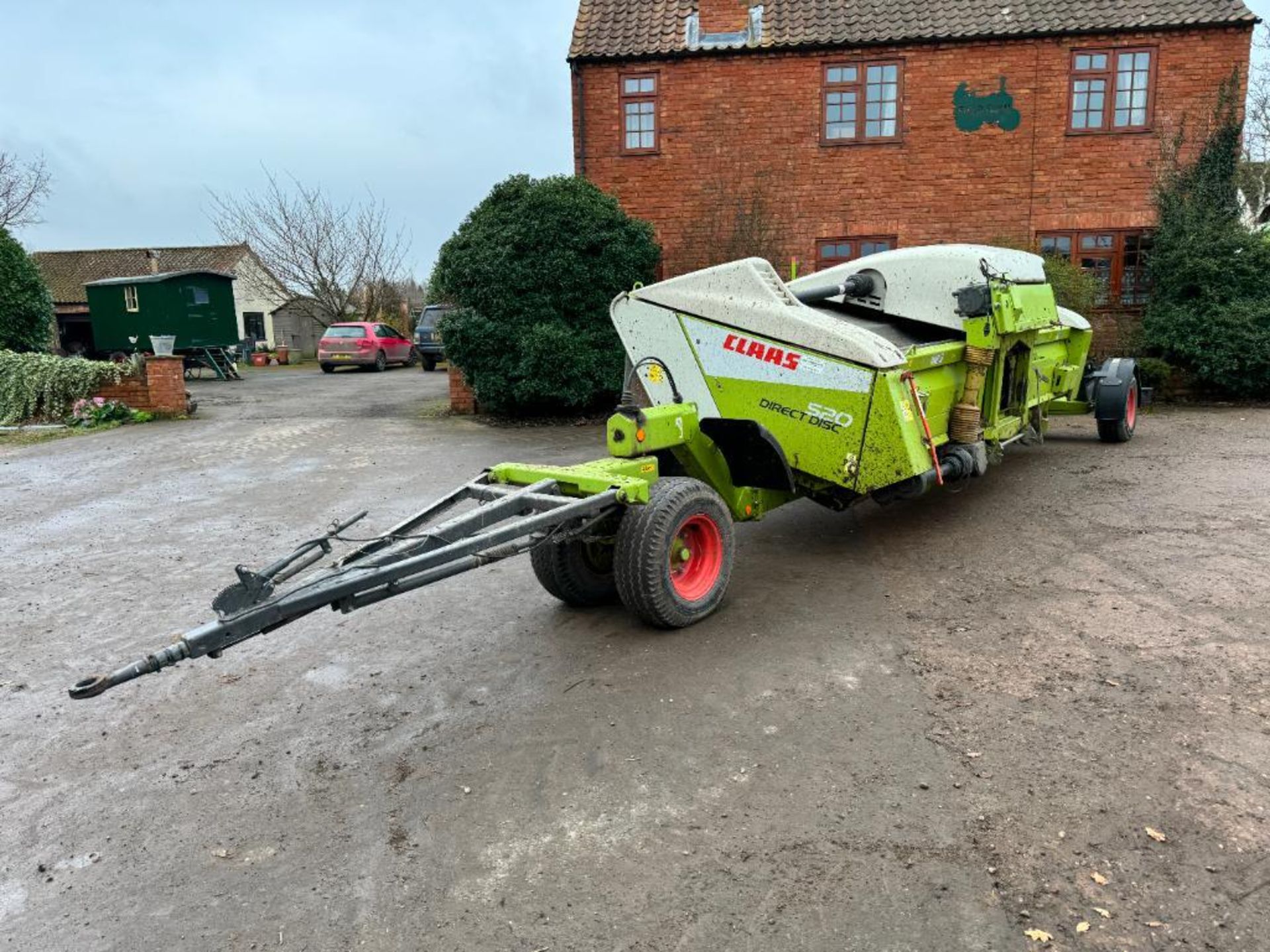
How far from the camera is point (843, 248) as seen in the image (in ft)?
52.9

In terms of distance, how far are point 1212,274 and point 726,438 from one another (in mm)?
11625

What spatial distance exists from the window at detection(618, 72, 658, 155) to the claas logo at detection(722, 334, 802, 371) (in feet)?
37.3

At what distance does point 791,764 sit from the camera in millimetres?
3514

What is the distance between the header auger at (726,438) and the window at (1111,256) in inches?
359

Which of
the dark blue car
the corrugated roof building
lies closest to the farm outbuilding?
the dark blue car

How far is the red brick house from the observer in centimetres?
1516

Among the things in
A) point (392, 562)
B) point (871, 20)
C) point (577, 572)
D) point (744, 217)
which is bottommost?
point (577, 572)

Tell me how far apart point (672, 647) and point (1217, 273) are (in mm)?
13055

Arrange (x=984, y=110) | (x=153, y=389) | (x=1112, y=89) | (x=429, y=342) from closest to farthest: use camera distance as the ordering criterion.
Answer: (x=153, y=389), (x=1112, y=89), (x=984, y=110), (x=429, y=342)

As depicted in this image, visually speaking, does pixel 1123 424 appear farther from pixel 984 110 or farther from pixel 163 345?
pixel 163 345

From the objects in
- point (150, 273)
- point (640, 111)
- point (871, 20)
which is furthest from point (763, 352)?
point (150, 273)

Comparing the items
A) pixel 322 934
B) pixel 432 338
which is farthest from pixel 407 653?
pixel 432 338

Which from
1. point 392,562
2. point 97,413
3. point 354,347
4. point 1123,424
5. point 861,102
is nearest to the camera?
point 392,562

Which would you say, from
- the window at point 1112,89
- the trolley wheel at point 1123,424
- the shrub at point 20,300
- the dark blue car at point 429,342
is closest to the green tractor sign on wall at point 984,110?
the window at point 1112,89
